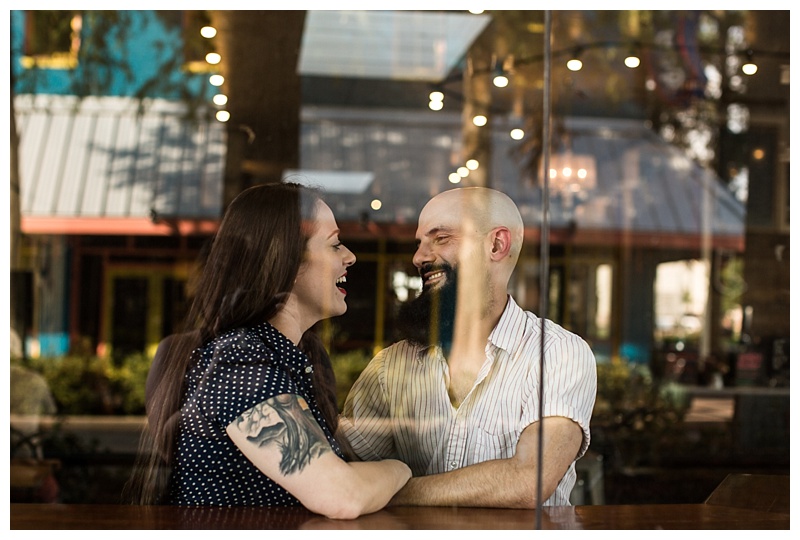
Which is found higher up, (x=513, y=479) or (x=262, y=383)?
(x=262, y=383)

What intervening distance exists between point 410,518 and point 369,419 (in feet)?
A: 0.91

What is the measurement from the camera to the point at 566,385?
1.75 m

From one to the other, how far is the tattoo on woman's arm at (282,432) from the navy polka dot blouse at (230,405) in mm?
18

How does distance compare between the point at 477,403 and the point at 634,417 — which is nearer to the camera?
the point at 477,403

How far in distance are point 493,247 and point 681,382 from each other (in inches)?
235

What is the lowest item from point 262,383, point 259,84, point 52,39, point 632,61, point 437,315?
point 262,383

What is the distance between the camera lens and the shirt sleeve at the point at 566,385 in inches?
67.9

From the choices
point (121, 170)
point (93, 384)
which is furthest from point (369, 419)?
point (121, 170)

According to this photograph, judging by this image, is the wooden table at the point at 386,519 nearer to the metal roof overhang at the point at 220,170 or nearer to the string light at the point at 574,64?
the metal roof overhang at the point at 220,170

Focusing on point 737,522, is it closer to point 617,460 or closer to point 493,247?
point 493,247

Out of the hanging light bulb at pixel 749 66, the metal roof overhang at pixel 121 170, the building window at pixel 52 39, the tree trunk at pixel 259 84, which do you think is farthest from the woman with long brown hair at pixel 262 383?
the hanging light bulb at pixel 749 66

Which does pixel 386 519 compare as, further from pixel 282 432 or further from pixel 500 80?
pixel 500 80

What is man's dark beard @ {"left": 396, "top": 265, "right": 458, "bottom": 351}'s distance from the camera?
183cm

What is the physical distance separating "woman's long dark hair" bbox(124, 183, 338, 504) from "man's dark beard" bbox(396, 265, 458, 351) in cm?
21
